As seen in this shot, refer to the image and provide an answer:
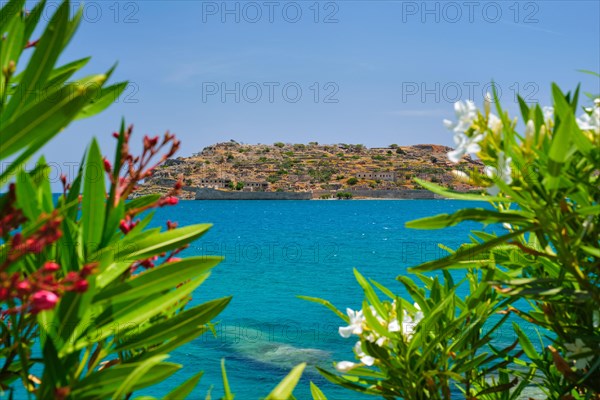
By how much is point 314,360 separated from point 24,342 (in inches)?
347

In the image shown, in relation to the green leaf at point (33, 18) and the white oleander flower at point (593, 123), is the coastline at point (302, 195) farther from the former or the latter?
the green leaf at point (33, 18)

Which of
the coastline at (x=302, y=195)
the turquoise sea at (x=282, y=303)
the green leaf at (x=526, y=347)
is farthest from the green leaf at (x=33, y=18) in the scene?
the coastline at (x=302, y=195)

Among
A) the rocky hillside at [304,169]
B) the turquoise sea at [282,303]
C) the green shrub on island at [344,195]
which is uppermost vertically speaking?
the rocky hillside at [304,169]

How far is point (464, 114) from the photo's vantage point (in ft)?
3.14

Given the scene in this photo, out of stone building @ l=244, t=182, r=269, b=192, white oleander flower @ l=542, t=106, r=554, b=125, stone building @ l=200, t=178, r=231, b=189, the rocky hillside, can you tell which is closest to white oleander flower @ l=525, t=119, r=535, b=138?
white oleander flower @ l=542, t=106, r=554, b=125

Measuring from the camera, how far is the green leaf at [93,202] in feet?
2.48

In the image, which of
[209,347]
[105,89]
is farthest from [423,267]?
[209,347]

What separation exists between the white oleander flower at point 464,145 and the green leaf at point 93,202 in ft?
1.89

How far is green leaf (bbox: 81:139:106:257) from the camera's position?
0.76 metres

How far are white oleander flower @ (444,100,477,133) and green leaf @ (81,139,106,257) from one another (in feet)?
1.98

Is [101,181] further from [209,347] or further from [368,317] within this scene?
[209,347]

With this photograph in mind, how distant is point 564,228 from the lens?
0.99 m

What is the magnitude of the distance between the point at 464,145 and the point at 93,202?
62 cm

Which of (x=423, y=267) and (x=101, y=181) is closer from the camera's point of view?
(x=101, y=181)
